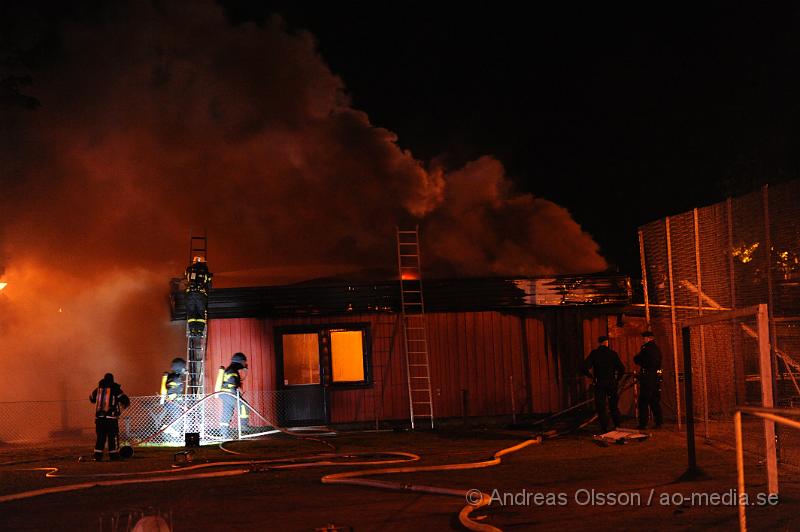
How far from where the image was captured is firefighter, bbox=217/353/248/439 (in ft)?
58.5

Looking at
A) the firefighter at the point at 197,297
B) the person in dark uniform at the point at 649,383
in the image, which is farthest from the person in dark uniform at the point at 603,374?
the firefighter at the point at 197,297

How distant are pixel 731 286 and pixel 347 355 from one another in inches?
365

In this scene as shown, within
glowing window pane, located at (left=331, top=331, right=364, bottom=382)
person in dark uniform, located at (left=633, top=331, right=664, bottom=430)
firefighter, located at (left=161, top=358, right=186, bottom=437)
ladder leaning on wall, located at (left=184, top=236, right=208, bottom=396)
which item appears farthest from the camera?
glowing window pane, located at (left=331, top=331, right=364, bottom=382)

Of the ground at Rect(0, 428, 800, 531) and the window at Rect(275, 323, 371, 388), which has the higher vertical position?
the window at Rect(275, 323, 371, 388)

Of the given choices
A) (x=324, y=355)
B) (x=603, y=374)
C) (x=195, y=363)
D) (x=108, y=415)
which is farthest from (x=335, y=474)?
(x=324, y=355)

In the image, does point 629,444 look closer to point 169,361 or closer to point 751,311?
point 751,311

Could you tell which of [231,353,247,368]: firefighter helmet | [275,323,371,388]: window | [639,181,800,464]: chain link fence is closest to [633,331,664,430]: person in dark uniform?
[639,181,800,464]: chain link fence

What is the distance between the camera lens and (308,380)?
1997 cm

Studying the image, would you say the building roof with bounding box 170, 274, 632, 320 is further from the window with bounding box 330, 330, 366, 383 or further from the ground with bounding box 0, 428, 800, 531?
the ground with bounding box 0, 428, 800, 531

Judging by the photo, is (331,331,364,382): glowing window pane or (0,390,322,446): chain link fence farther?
(331,331,364,382): glowing window pane

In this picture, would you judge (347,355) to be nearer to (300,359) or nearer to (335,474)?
(300,359)

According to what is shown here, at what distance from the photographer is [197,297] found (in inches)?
719

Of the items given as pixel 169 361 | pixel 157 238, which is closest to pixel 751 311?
pixel 169 361

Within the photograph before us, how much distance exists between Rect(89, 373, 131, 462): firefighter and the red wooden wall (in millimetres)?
3544
